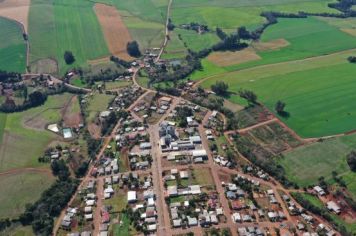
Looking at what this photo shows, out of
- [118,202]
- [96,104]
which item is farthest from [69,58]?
[118,202]

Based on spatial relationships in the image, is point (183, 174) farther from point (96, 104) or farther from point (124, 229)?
point (96, 104)

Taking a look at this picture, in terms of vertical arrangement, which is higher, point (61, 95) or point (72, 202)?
point (61, 95)

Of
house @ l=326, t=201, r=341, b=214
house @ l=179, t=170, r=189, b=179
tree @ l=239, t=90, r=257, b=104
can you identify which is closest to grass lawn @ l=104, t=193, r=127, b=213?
house @ l=179, t=170, r=189, b=179

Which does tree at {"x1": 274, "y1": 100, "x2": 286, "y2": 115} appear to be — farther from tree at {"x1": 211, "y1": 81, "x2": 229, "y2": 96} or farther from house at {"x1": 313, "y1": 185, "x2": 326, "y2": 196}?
house at {"x1": 313, "y1": 185, "x2": 326, "y2": 196}

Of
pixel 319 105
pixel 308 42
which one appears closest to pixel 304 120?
pixel 319 105

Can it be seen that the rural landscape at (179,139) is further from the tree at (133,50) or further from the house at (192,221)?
the tree at (133,50)

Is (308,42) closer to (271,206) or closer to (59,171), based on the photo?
(271,206)
